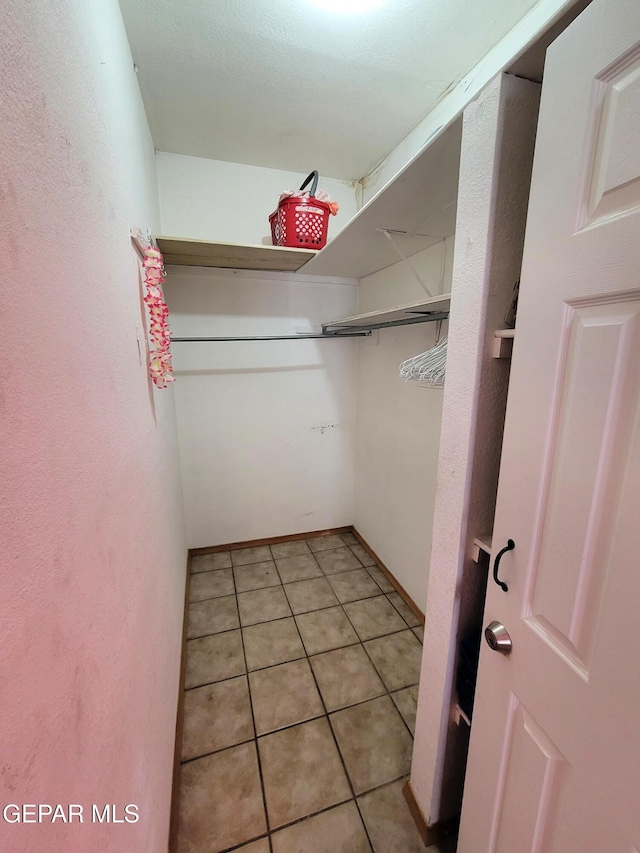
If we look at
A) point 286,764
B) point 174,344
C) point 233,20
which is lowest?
point 286,764

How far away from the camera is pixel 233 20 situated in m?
1.20

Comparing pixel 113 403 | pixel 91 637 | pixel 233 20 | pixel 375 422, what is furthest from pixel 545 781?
pixel 233 20

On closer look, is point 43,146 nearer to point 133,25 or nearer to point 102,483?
point 102,483

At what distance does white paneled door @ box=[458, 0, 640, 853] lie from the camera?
50 centimetres

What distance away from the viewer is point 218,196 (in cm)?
216

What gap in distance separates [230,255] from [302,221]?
0.46 m

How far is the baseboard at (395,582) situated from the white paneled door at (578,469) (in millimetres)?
1338

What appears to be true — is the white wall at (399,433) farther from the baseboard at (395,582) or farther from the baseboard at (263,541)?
the baseboard at (263,541)

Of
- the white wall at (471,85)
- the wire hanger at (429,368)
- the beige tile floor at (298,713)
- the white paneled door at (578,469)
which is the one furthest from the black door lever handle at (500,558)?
the beige tile floor at (298,713)

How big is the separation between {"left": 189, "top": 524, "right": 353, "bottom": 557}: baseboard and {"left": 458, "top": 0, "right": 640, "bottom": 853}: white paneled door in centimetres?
222

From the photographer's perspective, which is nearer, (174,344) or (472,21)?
(472,21)

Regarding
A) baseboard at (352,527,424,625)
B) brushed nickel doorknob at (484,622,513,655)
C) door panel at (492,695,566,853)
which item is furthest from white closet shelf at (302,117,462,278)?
baseboard at (352,527,424,625)

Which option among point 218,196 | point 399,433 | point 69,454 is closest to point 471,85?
point 218,196

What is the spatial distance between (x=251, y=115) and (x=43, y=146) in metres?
1.65
